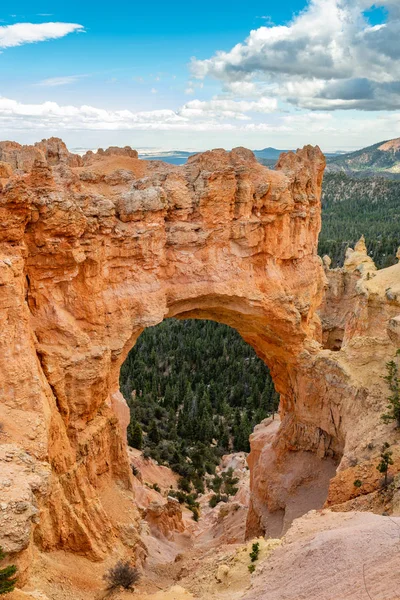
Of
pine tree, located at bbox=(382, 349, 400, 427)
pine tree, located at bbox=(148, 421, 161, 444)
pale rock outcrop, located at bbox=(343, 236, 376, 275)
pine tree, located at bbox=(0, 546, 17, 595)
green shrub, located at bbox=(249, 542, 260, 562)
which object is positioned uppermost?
pale rock outcrop, located at bbox=(343, 236, 376, 275)

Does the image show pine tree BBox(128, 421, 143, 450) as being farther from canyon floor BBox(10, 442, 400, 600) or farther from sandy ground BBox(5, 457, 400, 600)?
sandy ground BBox(5, 457, 400, 600)

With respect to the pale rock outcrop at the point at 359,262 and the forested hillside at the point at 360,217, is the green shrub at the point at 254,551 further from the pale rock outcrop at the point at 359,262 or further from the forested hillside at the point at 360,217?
the forested hillside at the point at 360,217

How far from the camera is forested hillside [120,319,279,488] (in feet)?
124

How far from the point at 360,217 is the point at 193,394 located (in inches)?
3836

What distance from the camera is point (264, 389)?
4744 cm

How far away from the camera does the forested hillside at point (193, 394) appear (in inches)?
1487

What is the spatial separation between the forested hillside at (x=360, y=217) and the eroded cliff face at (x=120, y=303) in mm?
55106

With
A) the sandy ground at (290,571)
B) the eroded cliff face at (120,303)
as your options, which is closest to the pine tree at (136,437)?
the eroded cliff face at (120,303)

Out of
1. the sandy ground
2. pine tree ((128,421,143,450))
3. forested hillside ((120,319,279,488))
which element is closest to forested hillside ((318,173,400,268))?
forested hillside ((120,319,279,488))

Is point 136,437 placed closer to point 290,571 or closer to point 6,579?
point 290,571

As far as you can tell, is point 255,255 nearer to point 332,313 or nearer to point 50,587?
point 50,587

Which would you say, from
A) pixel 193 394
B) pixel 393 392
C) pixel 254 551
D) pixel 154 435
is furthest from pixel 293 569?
pixel 193 394

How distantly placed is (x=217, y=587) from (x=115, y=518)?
518 cm

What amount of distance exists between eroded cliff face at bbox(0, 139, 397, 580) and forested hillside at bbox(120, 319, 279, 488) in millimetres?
16345
